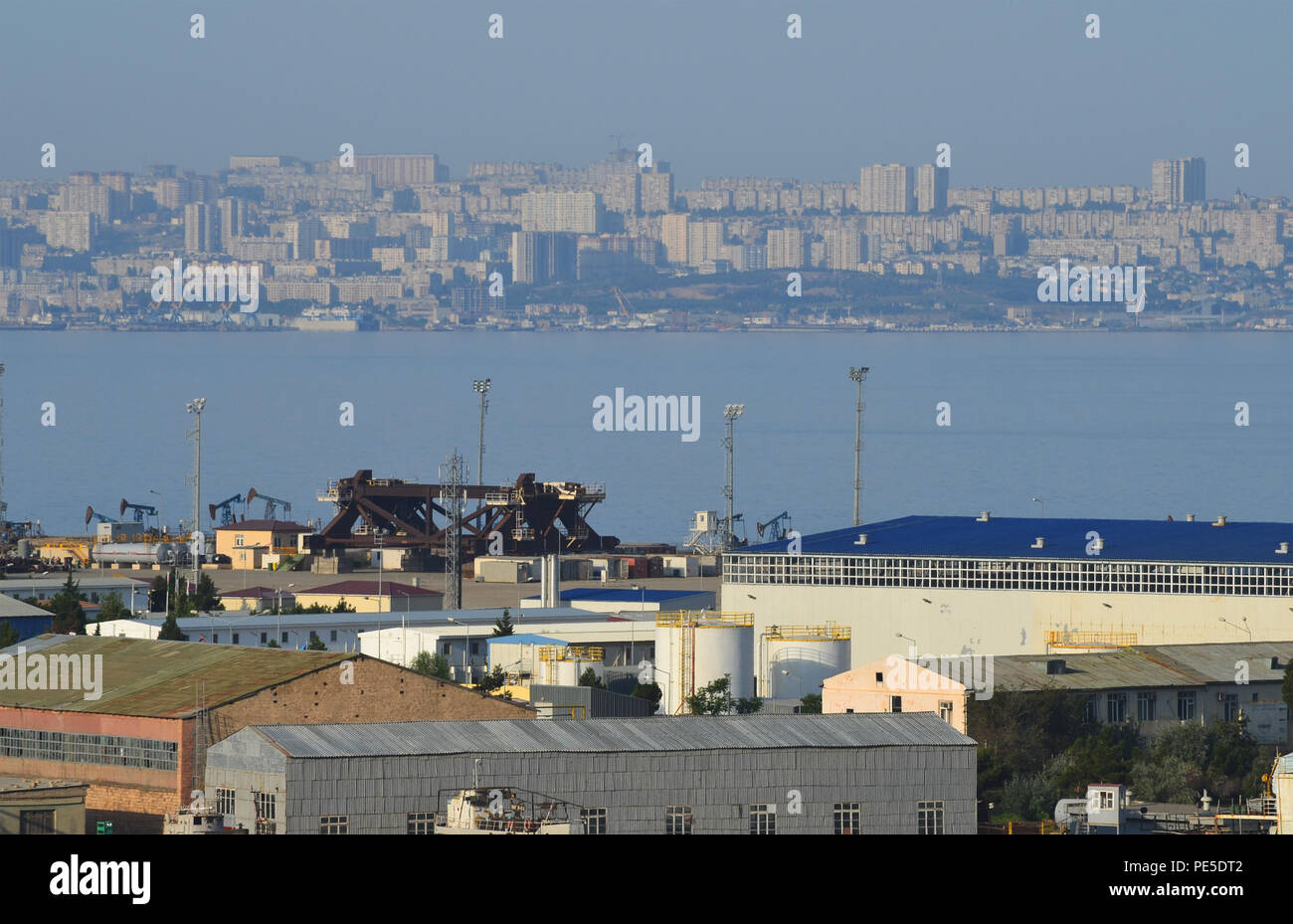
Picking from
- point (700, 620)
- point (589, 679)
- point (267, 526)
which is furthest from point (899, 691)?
point (267, 526)

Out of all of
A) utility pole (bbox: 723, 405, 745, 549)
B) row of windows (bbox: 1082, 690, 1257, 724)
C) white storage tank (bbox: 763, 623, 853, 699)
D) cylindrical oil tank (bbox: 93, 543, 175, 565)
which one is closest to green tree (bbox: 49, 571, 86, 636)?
white storage tank (bbox: 763, 623, 853, 699)

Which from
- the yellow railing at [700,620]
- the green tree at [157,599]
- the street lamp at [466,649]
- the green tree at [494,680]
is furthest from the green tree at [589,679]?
the green tree at [157,599]

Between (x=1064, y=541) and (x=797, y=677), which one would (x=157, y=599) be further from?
(x=1064, y=541)

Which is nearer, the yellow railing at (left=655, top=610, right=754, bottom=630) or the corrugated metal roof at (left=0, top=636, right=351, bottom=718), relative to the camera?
the corrugated metal roof at (left=0, top=636, right=351, bottom=718)

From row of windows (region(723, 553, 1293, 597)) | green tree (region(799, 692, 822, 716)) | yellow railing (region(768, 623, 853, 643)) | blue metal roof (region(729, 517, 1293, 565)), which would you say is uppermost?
blue metal roof (region(729, 517, 1293, 565))

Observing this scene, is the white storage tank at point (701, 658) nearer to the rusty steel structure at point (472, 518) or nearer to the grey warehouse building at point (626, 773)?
the grey warehouse building at point (626, 773)

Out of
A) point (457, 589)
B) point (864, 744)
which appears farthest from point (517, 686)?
point (457, 589)

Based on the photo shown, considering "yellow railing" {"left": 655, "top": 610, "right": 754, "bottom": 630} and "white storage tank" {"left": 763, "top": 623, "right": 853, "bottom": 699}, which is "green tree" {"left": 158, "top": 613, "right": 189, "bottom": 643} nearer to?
"yellow railing" {"left": 655, "top": 610, "right": 754, "bottom": 630}
